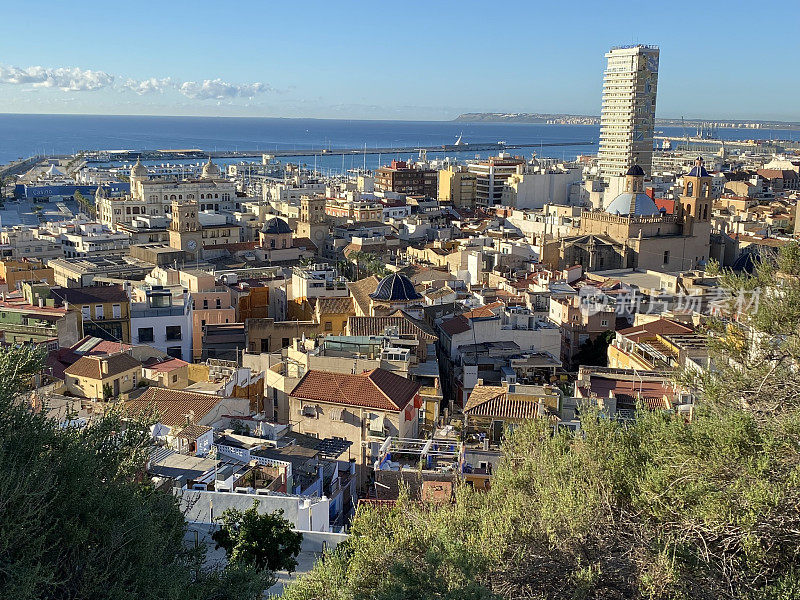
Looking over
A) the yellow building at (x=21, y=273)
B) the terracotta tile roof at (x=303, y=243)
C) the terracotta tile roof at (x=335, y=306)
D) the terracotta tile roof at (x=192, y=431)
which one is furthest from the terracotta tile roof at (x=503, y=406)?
the terracotta tile roof at (x=303, y=243)

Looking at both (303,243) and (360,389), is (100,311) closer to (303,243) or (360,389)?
(360,389)

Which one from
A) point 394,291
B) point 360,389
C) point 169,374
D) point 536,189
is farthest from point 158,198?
point 360,389

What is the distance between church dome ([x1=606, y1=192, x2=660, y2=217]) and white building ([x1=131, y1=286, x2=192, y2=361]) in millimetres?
24730

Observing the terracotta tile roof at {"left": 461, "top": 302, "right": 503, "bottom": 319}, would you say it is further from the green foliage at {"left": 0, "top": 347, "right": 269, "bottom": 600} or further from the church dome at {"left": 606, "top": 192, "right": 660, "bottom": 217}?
the church dome at {"left": 606, "top": 192, "right": 660, "bottom": 217}

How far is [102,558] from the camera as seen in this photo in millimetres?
7434

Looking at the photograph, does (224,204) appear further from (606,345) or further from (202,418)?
(202,418)

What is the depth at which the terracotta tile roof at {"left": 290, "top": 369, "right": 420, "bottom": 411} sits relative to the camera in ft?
54.3

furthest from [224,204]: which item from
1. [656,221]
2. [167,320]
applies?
[167,320]

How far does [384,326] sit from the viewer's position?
21.7 meters

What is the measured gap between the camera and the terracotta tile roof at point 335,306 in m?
25.0

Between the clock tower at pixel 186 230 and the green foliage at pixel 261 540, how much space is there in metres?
→ 32.0

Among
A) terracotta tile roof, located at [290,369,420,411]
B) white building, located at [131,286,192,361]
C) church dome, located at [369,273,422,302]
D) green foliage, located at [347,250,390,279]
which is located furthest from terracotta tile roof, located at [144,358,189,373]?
green foliage, located at [347,250,390,279]

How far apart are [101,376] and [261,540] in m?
9.53

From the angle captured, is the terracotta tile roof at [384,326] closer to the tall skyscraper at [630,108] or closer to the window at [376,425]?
the window at [376,425]
